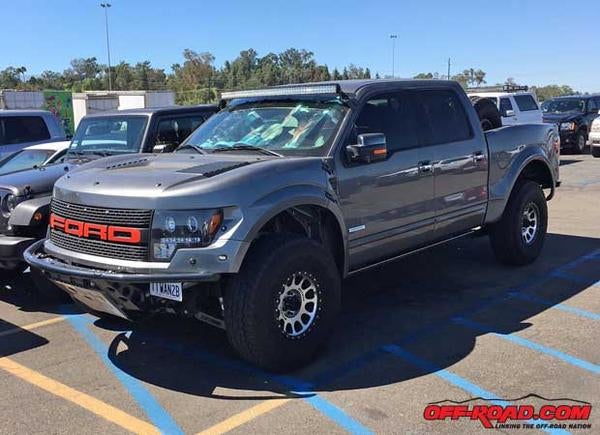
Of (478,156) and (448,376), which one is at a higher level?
(478,156)

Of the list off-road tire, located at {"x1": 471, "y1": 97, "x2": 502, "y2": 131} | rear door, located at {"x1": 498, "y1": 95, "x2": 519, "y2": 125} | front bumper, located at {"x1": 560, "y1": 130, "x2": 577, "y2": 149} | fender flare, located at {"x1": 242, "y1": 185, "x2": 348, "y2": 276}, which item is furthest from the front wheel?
fender flare, located at {"x1": 242, "y1": 185, "x2": 348, "y2": 276}

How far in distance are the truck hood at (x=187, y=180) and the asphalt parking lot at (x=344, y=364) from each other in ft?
3.98

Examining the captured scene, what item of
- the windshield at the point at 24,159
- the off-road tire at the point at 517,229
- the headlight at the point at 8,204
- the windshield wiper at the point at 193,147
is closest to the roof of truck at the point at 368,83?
the windshield wiper at the point at 193,147

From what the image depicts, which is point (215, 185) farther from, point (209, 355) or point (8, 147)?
point (8, 147)

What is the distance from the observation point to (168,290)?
12.5 feet

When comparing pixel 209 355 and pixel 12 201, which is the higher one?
pixel 12 201

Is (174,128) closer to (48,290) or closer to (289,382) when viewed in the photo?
(48,290)

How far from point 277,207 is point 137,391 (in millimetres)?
1492

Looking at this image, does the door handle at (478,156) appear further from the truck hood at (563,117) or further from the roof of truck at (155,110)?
the truck hood at (563,117)

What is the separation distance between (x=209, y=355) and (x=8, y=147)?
8.28 meters

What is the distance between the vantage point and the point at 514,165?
6.40 meters

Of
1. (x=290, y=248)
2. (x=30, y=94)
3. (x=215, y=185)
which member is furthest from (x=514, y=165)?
(x=30, y=94)

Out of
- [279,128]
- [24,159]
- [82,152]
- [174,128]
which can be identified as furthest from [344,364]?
[24,159]

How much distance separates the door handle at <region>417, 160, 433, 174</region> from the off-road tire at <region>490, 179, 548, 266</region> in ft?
4.96
